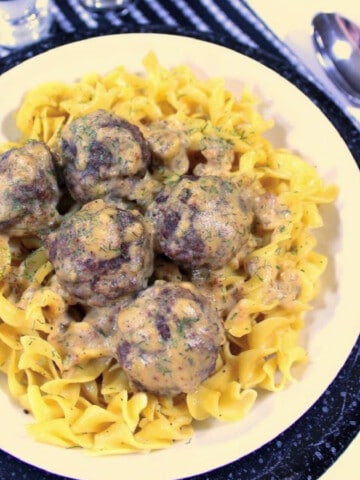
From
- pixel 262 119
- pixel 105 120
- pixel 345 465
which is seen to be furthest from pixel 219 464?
pixel 262 119

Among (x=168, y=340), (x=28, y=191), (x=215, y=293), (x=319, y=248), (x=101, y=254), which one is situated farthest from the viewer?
(x=319, y=248)

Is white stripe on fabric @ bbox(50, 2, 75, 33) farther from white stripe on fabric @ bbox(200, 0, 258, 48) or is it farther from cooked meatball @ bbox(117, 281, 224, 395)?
cooked meatball @ bbox(117, 281, 224, 395)

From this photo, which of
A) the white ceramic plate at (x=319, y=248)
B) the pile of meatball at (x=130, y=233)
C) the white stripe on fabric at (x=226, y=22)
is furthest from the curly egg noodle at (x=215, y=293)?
the white stripe on fabric at (x=226, y=22)

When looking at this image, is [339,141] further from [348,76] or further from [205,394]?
[205,394]

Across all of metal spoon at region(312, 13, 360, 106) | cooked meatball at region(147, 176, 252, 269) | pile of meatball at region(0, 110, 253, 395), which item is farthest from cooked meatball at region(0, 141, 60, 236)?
metal spoon at region(312, 13, 360, 106)

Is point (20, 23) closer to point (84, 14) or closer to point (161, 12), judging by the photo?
point (84, 14)

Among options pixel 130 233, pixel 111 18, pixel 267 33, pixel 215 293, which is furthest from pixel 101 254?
pixel 267 33
